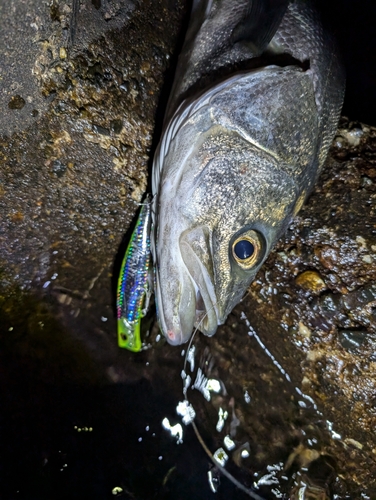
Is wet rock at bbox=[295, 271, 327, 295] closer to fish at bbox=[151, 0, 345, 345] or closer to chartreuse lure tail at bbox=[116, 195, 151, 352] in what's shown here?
fish at bbox=[151, 0, 345, 345]

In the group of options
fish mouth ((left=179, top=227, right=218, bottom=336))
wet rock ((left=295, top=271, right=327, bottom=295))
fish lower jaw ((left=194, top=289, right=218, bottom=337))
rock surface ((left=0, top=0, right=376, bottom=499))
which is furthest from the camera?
wet rock ((left=295, top=271, right=327, bottom=295))

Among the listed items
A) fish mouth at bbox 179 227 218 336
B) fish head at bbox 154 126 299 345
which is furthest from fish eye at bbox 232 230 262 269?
fish mouth at bbox 179 227 218 336

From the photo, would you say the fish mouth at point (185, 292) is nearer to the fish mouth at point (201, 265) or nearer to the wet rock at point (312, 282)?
the fish mouth at point (201, 265)

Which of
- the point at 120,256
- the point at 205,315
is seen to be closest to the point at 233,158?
the point at 205,315

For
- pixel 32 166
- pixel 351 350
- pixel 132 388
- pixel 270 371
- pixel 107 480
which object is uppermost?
pixel 32 166

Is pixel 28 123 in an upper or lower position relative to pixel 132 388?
upper

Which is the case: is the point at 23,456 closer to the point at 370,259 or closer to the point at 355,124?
the point at 370,259

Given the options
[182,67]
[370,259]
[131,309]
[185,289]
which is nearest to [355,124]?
[370,259]
